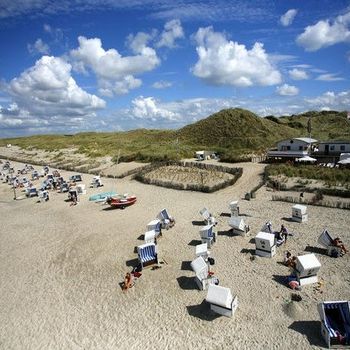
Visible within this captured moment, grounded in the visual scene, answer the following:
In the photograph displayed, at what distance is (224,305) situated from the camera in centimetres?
1181

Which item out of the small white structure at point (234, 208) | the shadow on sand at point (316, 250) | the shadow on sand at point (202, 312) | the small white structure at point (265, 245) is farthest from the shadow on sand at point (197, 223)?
the shadow on sand at point (202, 312)

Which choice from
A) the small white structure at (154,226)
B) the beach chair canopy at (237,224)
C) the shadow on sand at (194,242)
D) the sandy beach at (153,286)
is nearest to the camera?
the sandy beach at (153,286)

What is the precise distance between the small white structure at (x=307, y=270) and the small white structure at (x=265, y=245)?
82.9 inches

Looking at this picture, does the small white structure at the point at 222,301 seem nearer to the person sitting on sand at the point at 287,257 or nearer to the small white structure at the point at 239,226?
the person sitting on sand at the point at 287,257

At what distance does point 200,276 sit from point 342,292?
5.52m

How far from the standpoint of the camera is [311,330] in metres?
11.1

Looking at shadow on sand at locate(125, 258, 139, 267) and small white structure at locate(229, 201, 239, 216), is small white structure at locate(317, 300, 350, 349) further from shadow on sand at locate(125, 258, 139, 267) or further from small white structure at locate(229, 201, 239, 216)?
small white structure at locate(229, 201, 239, 216)

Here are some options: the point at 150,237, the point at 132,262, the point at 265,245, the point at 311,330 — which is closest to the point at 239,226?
the point at 265,245

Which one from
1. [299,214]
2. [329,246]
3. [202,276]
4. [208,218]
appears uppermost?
[299,214]

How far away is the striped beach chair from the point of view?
15.8m

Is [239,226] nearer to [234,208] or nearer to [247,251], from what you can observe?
[247,251]

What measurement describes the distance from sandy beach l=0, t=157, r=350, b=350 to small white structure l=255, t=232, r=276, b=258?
38cm

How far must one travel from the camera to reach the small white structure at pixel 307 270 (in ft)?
44.1

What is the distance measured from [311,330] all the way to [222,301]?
9.95 feet
